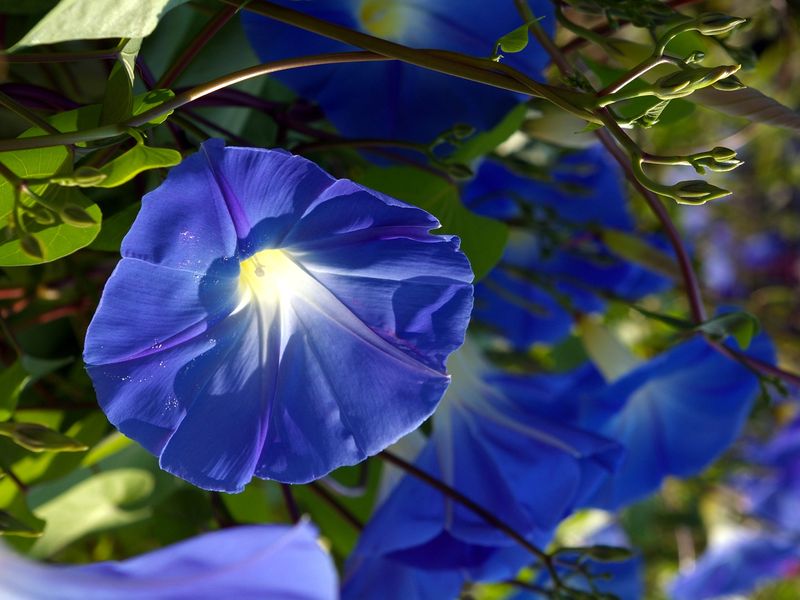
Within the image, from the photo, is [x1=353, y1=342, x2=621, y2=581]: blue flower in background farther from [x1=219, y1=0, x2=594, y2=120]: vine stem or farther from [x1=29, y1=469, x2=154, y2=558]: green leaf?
[x1=219, y1=0, x2=594, y2=120]: vine stem

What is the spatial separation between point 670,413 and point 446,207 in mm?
368

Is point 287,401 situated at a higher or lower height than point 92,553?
higher

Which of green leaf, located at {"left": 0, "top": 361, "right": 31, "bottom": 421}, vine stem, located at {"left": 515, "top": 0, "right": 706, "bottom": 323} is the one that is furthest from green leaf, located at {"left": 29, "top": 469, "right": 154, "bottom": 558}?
vine stem, located at {"left": 515, "top": 0, "right": 706, "bottom": 323}

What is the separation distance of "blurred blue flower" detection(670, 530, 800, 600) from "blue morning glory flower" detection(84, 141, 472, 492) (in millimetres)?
1209

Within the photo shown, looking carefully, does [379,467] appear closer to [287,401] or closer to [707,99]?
[287,401]

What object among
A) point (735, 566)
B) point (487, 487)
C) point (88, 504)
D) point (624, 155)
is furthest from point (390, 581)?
point (735, 566)

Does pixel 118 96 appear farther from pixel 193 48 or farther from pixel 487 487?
pixel 487 487

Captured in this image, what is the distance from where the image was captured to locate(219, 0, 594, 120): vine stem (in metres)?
0.36

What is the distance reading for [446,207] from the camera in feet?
1.64

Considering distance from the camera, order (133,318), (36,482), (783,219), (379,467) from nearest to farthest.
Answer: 1. (133,318)
2. (36,482)
3. (379,467)
4. (783,219)

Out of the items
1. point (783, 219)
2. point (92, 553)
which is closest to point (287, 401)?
point (92, 553)

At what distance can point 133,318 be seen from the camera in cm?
38

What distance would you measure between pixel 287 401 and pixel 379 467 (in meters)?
0.27

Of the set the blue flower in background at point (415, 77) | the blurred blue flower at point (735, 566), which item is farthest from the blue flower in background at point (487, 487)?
the blurred blue flower at point (735, 566)
